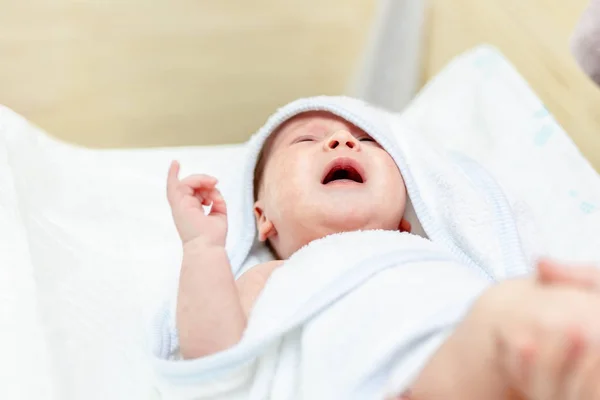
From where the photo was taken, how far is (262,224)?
3.05ft

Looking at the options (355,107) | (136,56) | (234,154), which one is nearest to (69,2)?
(136,56)

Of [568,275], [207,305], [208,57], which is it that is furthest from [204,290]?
[208,57]

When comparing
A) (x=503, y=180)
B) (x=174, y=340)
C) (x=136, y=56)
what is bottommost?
(x=174, y=340)

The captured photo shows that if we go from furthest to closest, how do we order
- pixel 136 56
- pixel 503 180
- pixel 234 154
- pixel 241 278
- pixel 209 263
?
pixel 136 56, pixel 234 154, pixel 503 180, pixel 241 278, pixel 209 263

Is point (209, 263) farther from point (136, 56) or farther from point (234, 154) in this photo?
point (136, 56)

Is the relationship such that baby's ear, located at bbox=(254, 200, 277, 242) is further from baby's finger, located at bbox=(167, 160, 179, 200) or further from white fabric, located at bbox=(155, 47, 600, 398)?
baby's finger, located at bbox=(167, 160, 179, 200)

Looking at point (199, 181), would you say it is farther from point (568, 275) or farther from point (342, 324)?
point (568, 275)

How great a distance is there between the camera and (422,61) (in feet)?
4.53

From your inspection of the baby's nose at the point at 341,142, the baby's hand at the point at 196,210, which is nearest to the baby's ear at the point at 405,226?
the baby's nose at the point at 341,142

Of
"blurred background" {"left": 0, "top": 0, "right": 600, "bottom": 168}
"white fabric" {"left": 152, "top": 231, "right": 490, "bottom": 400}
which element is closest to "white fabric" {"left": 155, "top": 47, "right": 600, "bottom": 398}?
"white fabric" {"left": 152, "top": 231, "right": 490, "bottom": 400}

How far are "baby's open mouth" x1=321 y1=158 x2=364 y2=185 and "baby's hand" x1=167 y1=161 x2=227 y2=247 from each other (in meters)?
0.14

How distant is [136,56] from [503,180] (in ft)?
2.35

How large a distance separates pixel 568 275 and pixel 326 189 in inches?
15.9

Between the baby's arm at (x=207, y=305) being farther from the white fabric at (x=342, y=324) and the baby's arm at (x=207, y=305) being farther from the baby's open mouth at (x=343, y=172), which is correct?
the baby's open mouth at (x=343, y=172)
